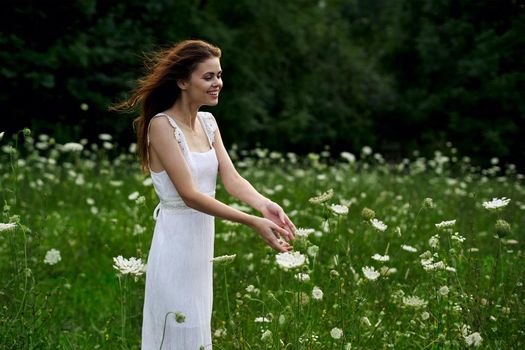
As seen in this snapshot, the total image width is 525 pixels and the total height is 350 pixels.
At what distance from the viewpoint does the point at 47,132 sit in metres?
15.6

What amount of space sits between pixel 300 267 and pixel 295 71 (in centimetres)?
2103

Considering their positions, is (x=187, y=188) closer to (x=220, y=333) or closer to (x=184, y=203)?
(x=184, y=203)

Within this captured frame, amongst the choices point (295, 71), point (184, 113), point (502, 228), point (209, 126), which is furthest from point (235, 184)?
point (295, 71)

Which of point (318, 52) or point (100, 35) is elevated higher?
point (100, 35)

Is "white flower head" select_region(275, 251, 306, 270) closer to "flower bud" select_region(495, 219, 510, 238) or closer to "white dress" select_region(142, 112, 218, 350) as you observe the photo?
"white dress" select_region(142, 112, 218, 350)

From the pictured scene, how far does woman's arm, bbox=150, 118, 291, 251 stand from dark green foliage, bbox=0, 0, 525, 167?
1038 cm

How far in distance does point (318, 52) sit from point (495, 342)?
2168 cm

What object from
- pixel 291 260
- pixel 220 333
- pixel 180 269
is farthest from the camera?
pixel 220 333

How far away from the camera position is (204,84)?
10.4 feet

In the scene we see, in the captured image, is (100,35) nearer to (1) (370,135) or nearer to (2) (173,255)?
(1) (370,135)

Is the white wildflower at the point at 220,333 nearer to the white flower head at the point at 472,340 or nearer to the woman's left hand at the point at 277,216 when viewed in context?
the woman's left hand at the point at 277,216

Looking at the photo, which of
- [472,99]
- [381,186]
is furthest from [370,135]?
[381,186]

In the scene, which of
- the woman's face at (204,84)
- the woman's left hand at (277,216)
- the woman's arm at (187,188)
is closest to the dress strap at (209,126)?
the woman's face at (204,84)

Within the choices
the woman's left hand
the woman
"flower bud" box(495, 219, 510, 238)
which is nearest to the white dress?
the woman
